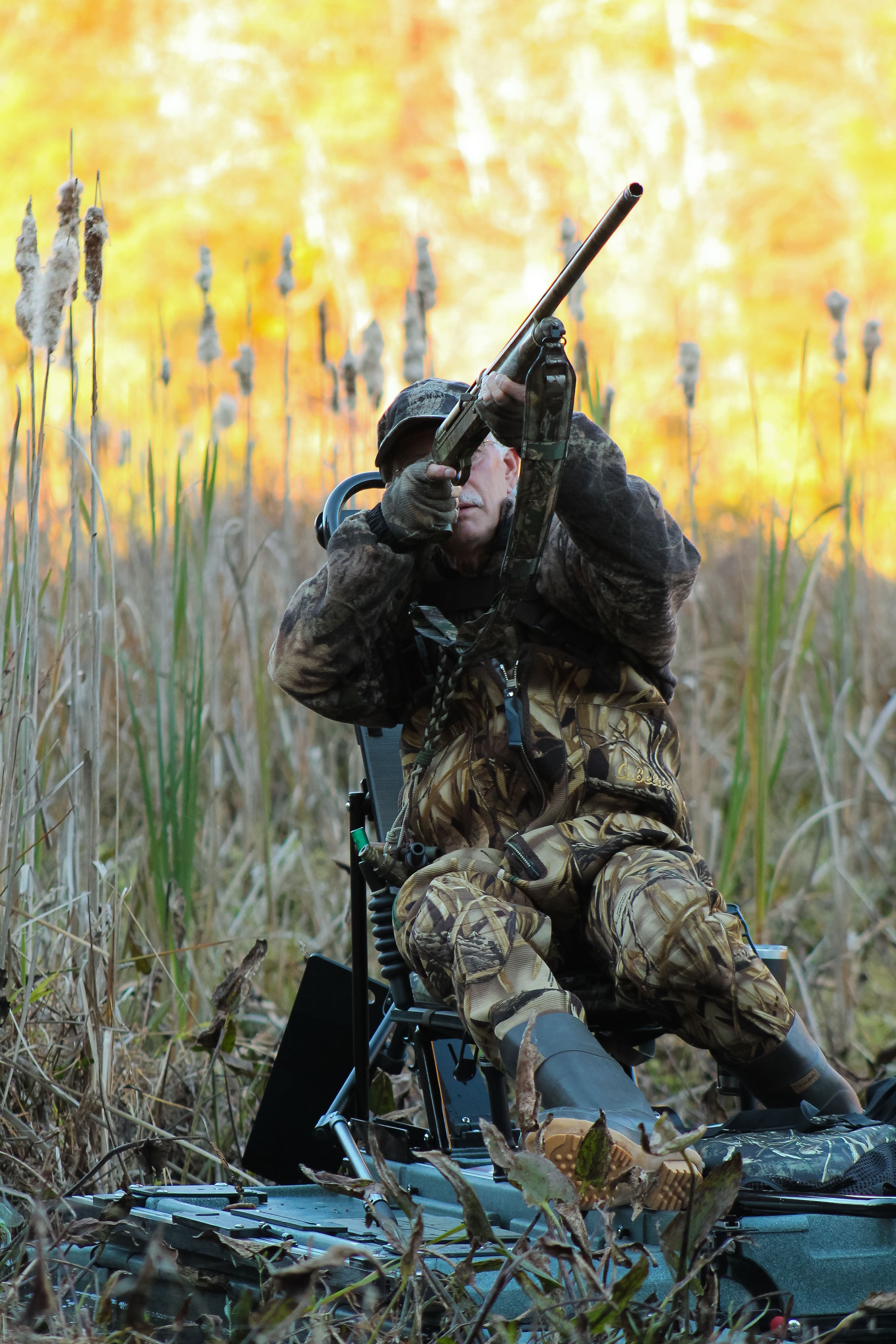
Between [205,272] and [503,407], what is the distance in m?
1.70

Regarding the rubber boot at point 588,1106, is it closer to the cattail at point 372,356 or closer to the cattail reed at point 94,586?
the cattail reed at point 94,586

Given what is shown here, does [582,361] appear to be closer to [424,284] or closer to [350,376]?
[424,284]

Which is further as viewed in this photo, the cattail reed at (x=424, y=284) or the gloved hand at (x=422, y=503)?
the cattail reed at (x=424, y=284)

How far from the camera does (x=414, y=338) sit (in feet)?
11.4

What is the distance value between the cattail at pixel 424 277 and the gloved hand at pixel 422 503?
1.27 meters

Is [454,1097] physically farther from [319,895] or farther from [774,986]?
[319,895]

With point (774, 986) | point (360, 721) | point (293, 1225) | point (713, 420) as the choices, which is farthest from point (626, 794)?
point (713, 420)

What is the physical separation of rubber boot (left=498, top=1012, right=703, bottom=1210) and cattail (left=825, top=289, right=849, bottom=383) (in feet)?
7.43

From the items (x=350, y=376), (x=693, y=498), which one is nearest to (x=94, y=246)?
(x=350, y=376)

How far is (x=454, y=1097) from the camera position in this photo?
2.41 metres

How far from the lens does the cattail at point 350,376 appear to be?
3605 mm

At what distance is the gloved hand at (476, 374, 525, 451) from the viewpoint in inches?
75.7

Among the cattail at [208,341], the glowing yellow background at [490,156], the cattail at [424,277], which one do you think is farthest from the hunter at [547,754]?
the glowing yellow background at [490,156]

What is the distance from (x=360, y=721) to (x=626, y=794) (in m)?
0.50
